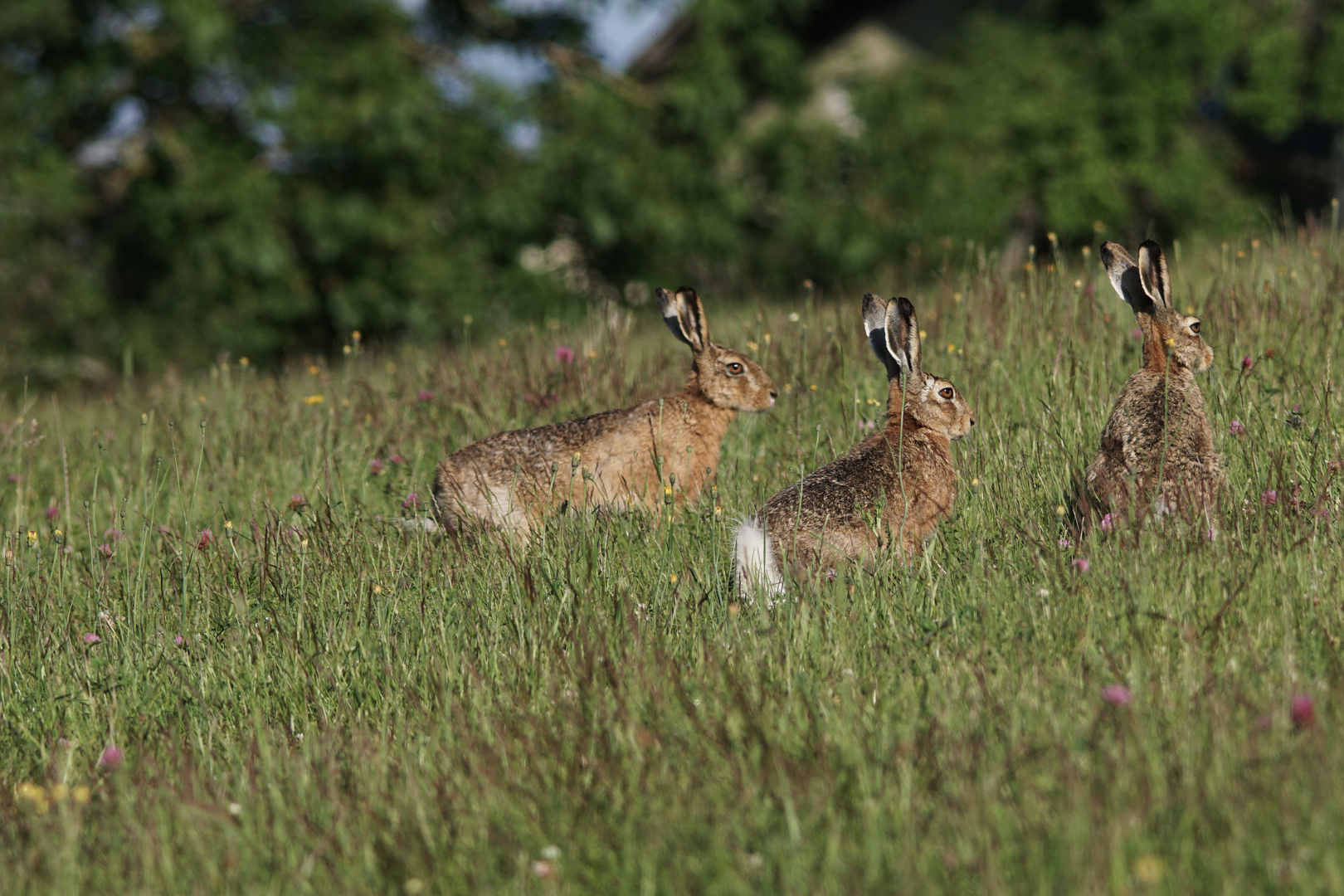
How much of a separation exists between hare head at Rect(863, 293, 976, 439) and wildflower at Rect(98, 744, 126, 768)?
3526 millimetres

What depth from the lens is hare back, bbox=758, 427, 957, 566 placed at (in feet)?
16.1

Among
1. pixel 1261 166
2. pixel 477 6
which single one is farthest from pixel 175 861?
pixel 1261 166

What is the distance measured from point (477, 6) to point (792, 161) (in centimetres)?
567

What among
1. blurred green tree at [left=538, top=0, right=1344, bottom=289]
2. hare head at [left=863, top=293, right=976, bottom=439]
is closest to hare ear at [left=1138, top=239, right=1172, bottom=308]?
hare head at [left=863, top=293, right=976, bottom=439]

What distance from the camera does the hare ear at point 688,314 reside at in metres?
7.15

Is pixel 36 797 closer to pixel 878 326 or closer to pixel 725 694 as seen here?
pixel 725 694

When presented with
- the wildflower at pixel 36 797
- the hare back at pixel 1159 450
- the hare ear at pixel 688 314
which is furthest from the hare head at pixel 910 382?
the wildflower at pixel 36 797

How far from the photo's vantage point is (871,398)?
22.9 ft

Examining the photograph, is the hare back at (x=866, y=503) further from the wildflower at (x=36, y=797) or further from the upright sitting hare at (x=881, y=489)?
the wildflower at (x=36, y=797)

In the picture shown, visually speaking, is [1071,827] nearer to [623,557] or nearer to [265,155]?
[623,557]

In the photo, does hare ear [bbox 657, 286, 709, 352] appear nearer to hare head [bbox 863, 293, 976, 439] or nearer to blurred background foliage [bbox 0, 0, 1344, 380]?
hare head [bbox 863, 293, 976, 439]

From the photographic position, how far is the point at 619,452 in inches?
262

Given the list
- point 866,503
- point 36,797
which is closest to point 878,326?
point 866,503

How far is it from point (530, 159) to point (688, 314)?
11224 mm
